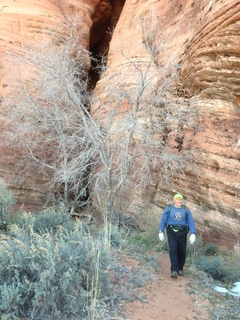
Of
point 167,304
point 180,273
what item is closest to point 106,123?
point 180,273

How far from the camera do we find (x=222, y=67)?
306 inches

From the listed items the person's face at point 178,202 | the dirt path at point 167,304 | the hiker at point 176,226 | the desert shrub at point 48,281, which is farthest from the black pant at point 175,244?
the desert shrub at point 48,281

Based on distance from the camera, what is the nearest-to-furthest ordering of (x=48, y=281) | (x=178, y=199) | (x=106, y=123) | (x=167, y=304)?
(x=48, y=281)
(x=167, y=304)
(x=178, y=199)
(x=106, y=123)

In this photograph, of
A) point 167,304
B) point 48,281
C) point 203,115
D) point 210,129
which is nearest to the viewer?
point 48,281

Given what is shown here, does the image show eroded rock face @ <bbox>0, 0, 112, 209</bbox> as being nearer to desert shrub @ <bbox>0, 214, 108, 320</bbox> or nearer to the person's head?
the person's head

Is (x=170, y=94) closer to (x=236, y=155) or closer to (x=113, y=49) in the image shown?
(x=236, y=155)

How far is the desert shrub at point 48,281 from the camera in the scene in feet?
11.2

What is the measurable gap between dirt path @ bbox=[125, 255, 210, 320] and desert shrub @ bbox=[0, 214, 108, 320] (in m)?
0.49

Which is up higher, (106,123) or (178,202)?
(106,123)

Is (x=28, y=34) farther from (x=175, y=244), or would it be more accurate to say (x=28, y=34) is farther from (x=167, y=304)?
(x=167, y=304)

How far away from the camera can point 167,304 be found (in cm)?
431

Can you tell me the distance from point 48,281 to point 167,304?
64.2 inches

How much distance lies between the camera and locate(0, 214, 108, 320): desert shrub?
3400 mm

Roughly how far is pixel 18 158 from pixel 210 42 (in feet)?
24.2
